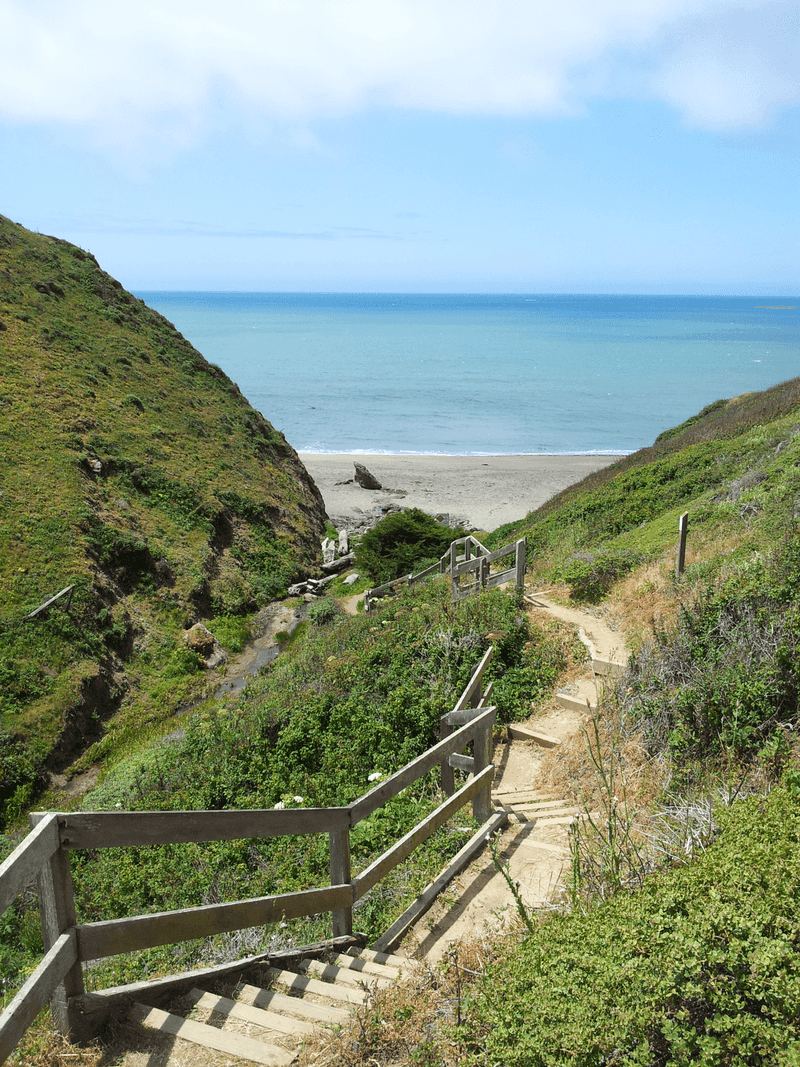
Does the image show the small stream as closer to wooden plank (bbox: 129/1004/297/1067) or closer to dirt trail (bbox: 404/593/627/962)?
dirt trail (bbox: 404/593/627/962)

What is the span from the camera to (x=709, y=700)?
689cm

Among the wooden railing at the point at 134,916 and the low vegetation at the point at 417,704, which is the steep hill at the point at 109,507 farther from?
the wooden railing at the point at 134,916

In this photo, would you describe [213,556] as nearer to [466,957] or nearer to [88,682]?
[88,682]

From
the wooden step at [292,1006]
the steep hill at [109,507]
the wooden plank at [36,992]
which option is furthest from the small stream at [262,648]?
the wooden plank at [36,992]

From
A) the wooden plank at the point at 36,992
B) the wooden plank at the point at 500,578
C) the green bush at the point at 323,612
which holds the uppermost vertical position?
the wooden plank at the point at 36,992

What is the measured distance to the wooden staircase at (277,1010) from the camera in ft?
11.3

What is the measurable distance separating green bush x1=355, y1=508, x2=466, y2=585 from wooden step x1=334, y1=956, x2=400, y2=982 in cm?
1965

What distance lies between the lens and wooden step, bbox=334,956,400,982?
14.8ft

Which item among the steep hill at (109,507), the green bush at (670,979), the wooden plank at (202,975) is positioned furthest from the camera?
the steep hill at (109,507)

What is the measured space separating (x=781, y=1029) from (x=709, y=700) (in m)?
4.22

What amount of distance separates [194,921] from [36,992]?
1.05 m

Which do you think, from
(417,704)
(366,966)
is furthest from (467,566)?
(366,966)

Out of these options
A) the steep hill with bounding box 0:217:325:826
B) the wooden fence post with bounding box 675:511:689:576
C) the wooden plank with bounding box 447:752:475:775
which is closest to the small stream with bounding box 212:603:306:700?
the steep hill with bounding box 0:217:325:826

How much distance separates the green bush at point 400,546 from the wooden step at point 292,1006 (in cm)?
2031
